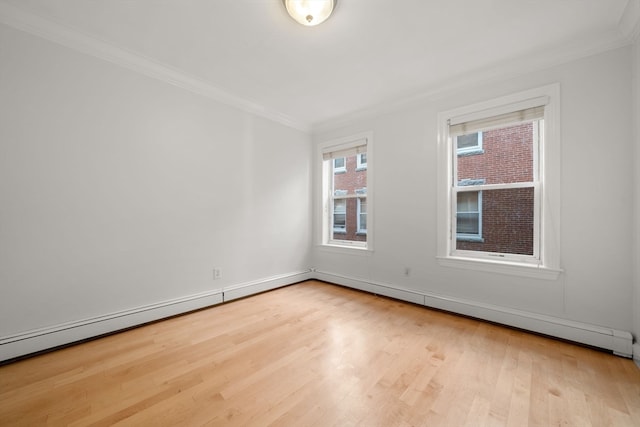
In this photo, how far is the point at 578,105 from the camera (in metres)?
2.20

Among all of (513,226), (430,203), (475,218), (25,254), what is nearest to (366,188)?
(430,203)

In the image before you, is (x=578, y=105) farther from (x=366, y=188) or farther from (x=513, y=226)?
(x=366, y=188)

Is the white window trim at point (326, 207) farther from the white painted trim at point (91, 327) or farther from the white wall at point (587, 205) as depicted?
the white painted trim at point (91, 327)

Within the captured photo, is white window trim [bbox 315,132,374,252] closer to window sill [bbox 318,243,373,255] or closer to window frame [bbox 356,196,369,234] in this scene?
window sill [bbox 318,243,373,255]

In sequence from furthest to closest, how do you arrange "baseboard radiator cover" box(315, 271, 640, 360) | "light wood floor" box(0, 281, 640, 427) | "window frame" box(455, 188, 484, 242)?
"window frame" box(455, 188, 484, 242)
"baseboard radiator cover" box(315, 271, 640, 360)
"light wood floor" box(0, 281, 640, 427)

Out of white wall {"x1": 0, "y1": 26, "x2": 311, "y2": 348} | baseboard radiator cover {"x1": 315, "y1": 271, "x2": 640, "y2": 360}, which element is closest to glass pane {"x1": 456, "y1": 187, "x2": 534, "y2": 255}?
baseboard radiator cover {"x1": 315, "y1": 271, "x2": 640, "y2": 360}

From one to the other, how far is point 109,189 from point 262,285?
6.81 ft

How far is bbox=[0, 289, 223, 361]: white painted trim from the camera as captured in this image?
191 cm

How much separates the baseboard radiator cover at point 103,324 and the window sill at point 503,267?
8.34 feet

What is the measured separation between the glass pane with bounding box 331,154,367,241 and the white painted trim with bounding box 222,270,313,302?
856 mm

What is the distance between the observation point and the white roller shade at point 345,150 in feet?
12.3

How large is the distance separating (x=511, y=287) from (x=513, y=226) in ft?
2.00

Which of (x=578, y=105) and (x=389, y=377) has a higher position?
(x=578, y=105)

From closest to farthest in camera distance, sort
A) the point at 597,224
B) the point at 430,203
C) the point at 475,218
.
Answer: the point at 597,224 → the point at 475,218 → the point at 430,203
